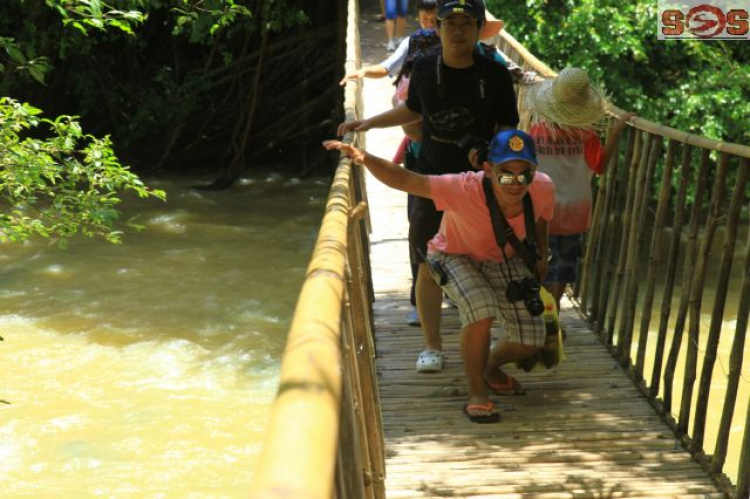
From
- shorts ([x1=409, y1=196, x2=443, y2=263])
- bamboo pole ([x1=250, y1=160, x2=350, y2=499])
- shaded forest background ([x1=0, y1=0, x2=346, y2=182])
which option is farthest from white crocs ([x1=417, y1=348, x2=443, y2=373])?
shaded forest background ([x1=0, y1=0, x2=346, y2=182])

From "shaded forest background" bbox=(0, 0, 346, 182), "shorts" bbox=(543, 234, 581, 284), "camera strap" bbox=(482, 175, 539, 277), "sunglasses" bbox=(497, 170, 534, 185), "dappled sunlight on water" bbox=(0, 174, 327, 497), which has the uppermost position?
"sunglasses" bbox=(497, 170, 534, 185)

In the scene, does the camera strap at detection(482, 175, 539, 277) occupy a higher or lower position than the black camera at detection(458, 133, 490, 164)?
lower

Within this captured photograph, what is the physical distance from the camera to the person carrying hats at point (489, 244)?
3346 millimetres

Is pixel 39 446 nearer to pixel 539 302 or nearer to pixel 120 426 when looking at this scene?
pixel 120 426

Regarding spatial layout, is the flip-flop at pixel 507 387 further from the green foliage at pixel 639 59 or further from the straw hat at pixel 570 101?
the green foliage at pixel 639 59

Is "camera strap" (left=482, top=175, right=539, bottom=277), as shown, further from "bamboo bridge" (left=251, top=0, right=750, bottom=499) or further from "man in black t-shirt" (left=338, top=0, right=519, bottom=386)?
"bamboo bridge" (left=251, top=0, right=750, bottom=499)

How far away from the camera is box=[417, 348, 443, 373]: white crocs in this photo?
13.3 feet

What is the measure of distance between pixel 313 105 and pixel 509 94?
9.45m

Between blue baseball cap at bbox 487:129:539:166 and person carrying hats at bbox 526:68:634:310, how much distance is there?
2.45 ft

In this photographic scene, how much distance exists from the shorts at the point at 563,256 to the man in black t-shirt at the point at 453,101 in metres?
0.60

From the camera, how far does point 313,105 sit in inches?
516

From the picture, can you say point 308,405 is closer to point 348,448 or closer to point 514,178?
point 348,448

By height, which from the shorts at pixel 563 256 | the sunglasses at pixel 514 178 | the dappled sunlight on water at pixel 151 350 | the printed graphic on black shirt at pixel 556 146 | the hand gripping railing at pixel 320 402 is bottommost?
the dappled sunlight on water at pixel 151 350

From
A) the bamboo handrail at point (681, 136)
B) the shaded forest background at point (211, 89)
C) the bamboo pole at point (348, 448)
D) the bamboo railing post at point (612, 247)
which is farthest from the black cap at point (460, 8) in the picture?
the shaded forest background at point (211, 89)
